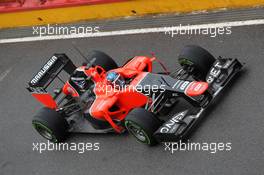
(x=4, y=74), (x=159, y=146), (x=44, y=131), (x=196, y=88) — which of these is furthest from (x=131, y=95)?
(x=4, y=74)

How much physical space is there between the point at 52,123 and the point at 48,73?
96 centimetres

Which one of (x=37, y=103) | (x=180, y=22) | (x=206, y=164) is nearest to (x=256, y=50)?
(x=180, y=22)

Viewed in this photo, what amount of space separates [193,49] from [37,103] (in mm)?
3197

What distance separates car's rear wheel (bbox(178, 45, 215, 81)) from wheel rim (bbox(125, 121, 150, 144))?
138 cm

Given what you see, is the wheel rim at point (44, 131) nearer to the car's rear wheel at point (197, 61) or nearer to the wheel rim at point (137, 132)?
the wheel rim at point (137, 132)

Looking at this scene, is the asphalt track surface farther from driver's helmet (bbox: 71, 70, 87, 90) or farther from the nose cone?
driver's helmet (bbox: 71, 70, 87, 90)

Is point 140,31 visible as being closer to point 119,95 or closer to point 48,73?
point 48,73

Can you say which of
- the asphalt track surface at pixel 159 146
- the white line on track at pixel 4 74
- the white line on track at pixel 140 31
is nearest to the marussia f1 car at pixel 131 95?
the asphalt track surface at pixel 159 146

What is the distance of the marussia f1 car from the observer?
847 cm

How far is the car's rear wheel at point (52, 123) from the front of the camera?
30.2 feet

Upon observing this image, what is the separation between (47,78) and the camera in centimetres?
974

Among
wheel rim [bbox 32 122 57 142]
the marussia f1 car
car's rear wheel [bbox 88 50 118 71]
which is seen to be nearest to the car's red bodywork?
the marussia f1 car

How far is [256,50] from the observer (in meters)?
9.88

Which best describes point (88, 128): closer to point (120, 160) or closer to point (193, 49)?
point (120, 160)
